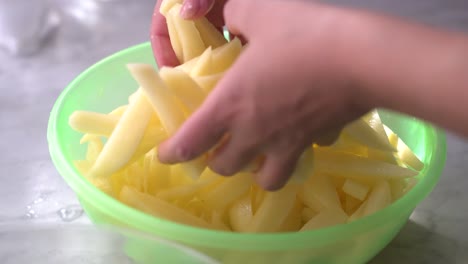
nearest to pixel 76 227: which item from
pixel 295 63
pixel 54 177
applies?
pixel 295 63

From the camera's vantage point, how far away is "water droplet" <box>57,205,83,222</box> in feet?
2.89

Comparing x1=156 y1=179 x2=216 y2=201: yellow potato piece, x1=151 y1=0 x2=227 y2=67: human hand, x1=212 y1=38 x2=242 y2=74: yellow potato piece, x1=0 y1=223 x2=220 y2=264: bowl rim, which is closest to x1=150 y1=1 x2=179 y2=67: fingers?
x1=151 y1=0 x2=227 y2=67: human hand

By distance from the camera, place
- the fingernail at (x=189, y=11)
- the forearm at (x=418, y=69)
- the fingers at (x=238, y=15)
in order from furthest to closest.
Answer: the fingernail at (x=189, y=11), the fingers at (x=238, y=15), the forearm at (x=418, y=69)

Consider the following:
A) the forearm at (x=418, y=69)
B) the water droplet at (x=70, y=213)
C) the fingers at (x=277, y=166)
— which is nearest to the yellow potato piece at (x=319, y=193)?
the fingers at (x=277, y=166)

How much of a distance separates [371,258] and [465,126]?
1.03 feet

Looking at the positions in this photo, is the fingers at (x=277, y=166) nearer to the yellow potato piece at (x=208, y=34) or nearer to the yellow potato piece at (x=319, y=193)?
the yellow potato piece at (x=319, y=193)

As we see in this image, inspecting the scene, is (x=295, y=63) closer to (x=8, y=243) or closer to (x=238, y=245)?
(x=238, y=245)

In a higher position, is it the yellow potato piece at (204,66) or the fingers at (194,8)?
the fingers at (194,8)

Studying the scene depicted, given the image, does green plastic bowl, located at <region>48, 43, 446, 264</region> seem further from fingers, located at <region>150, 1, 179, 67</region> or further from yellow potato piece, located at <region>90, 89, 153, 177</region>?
fingers, located at <region>150, 1, 179, 67</region>

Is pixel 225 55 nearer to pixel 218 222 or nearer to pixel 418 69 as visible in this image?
pixel 218 222

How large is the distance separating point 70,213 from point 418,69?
58cm

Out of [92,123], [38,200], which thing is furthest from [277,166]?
[38,200]

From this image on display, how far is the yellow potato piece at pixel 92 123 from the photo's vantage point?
2.39ft

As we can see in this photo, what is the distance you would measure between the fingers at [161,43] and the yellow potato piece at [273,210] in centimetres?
27
